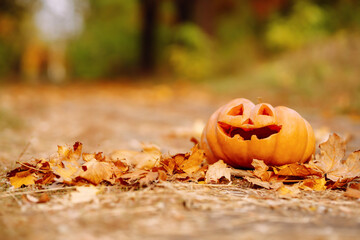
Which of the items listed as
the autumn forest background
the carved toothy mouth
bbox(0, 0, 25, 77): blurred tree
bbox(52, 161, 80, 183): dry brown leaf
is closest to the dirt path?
the autumn forest background

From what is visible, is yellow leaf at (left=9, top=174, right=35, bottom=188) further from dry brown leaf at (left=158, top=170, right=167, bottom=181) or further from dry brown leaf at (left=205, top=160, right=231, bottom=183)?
dry brown leaf at (left=205, top=160, right=231, bottom=183)

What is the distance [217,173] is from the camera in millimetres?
1965

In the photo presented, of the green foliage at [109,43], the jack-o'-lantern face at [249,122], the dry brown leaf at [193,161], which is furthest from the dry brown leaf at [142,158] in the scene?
the green foliage at [109,43]

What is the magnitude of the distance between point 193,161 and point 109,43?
1478cm

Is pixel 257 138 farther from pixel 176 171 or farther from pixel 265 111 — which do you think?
pixel 176 171

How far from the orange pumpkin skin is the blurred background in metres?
3.21

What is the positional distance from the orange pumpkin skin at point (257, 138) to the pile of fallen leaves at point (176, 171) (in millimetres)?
72

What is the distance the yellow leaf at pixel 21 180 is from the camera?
184 centimetres

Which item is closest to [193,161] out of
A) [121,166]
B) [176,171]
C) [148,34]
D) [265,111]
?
[176,171]

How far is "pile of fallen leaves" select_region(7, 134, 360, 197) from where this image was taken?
181cm

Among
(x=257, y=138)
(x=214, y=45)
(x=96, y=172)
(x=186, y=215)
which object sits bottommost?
(x=186, y=215)

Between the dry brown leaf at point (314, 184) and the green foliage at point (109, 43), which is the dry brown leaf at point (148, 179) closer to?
the dry brown leaf at point (314, 184)

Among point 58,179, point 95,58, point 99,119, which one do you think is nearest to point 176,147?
point 58,179

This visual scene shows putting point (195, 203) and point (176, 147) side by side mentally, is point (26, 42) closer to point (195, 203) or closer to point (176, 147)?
point (176, 147)
